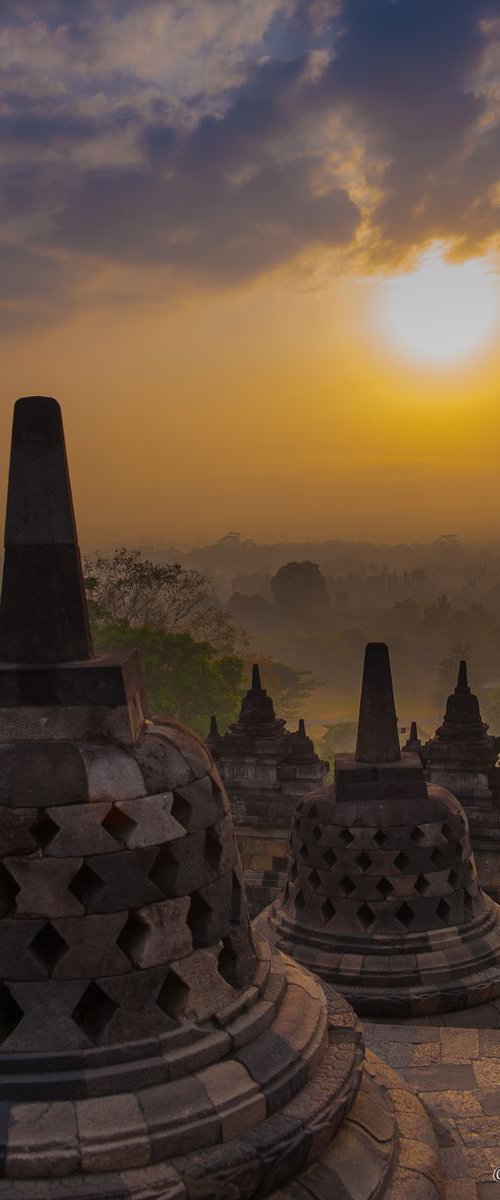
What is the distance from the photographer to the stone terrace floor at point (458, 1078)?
5.04 metres

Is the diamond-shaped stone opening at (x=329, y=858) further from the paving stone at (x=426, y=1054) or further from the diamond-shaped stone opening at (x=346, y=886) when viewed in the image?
the paving stone at (x=426, y=1054)

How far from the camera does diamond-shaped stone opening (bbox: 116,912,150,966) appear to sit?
12.7 ft

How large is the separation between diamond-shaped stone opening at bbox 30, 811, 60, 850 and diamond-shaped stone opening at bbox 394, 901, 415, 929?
532cm

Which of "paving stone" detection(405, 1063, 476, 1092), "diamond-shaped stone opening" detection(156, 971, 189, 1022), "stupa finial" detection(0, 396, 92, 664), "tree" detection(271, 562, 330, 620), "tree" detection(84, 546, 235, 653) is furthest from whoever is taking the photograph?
"tree" detection(271, 562, 330, 620)

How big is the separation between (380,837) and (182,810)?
15.3 feet

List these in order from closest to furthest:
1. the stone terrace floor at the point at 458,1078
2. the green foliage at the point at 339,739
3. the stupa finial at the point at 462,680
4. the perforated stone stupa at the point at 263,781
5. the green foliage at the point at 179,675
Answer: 1. the stone terrace floor at the point at 458,1078
2. the stupa finial at the point at 462,680
3. the perforated stone stupa at the point at 263,781
4. the green foliage at the point at 179,675
5. the green foliage at the point at 339,739

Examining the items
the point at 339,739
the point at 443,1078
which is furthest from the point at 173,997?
the point at 339,739

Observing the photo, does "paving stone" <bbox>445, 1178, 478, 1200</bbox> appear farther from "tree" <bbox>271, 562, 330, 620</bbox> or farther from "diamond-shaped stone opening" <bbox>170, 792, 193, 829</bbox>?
"tree" <bbox>271, 562, 330, 620</bbox>

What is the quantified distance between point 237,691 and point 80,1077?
37821 mm

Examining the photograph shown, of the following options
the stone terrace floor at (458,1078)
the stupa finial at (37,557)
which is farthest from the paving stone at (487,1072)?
the stupa finial at (37,557)

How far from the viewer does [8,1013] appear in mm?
3852

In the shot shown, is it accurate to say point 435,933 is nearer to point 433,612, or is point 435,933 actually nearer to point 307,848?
point 307,848

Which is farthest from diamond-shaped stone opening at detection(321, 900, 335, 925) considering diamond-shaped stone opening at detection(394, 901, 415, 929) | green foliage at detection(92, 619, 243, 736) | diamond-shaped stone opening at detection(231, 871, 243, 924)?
green foliage at detection(92, 619, 243, 736)

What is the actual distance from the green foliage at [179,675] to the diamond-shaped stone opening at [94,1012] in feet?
111
